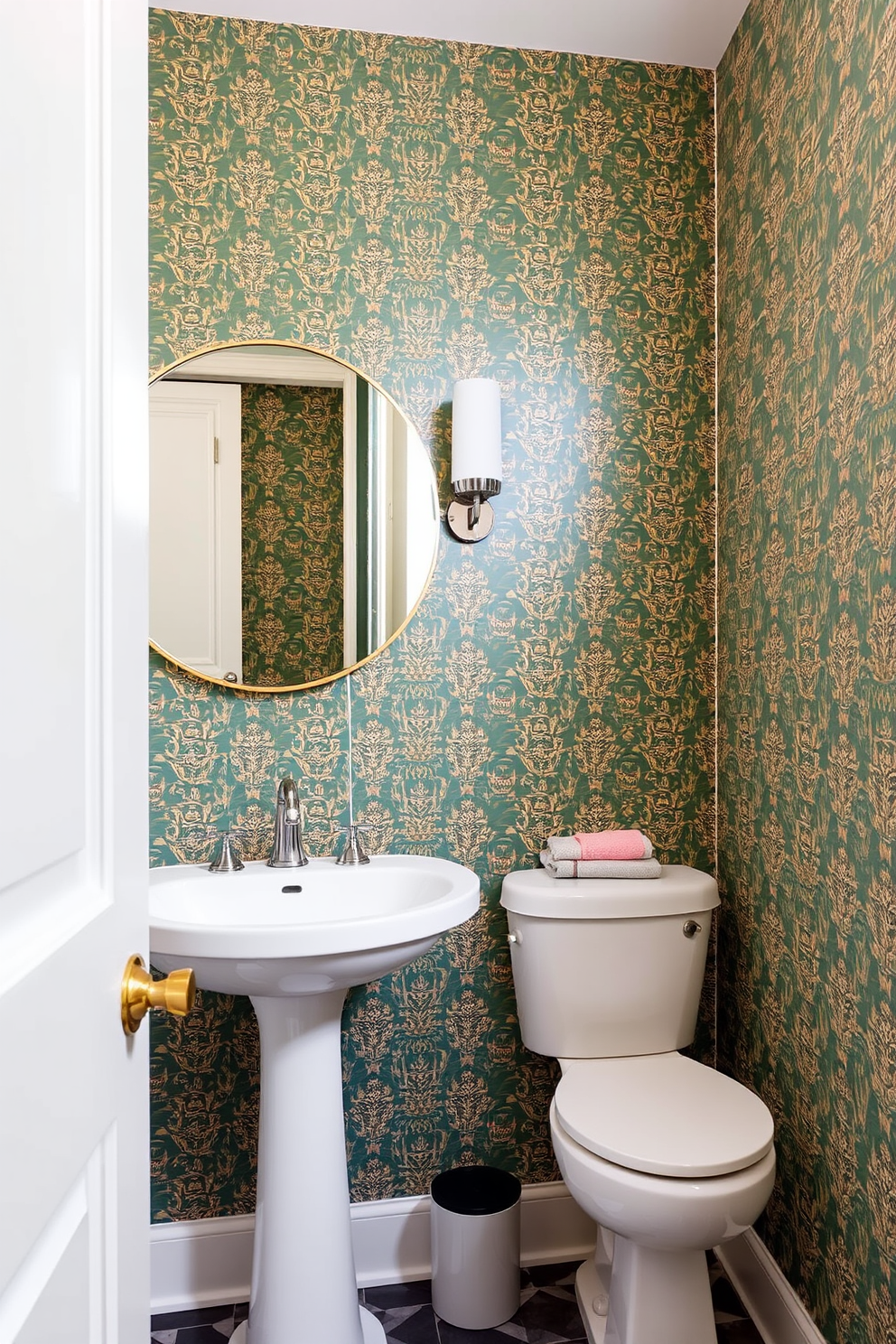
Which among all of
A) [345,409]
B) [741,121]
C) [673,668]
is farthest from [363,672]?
[741,121]

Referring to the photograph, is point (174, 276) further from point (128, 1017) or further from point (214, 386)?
point (128, 1017)

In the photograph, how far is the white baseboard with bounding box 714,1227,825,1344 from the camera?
5.13ft

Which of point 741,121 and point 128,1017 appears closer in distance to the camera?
point 128,1017

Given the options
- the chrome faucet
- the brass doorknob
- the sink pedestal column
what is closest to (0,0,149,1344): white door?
the brass doorknob

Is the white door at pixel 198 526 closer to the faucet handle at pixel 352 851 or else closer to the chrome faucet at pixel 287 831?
the chrome faucet at pixel 287 831

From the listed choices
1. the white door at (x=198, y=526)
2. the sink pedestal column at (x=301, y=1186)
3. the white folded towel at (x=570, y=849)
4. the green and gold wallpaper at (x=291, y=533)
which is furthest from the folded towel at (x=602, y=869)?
the white door at (x=198, y=526)

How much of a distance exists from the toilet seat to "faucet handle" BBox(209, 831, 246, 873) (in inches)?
29.0

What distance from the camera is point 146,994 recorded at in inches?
28.1

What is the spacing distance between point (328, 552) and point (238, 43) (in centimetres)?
105

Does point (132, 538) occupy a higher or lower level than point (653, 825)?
higher

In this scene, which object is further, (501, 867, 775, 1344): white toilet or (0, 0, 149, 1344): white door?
(501, 867, 775, 1344): white toilet

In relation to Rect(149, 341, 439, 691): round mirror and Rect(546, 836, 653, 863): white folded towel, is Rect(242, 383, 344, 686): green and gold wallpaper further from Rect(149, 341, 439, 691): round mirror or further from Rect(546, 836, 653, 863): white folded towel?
Rect(546, 836, 653, 863): white folded towel

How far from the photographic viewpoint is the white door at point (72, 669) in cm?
50

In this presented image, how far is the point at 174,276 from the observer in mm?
1850
